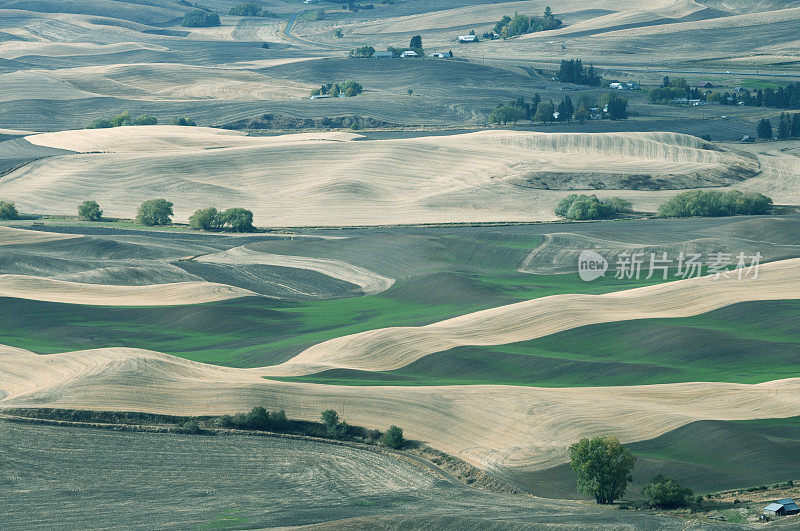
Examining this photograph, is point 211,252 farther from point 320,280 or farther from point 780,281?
point 780,281

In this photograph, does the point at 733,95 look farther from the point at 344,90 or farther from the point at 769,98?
the point at 344,90

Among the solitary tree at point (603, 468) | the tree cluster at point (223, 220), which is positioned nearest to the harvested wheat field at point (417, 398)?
the solitary tree at point (603, 468)

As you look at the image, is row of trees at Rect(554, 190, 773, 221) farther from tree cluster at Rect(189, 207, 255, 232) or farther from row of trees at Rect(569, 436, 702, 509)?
row of trees at Rect(569, 436, 702, 509)

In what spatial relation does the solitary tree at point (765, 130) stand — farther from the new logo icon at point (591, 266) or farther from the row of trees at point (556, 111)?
the new logo icon at point (591, 266)

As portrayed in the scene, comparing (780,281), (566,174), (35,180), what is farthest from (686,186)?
(35,180)

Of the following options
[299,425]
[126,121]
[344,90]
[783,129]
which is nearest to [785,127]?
[783,129]
